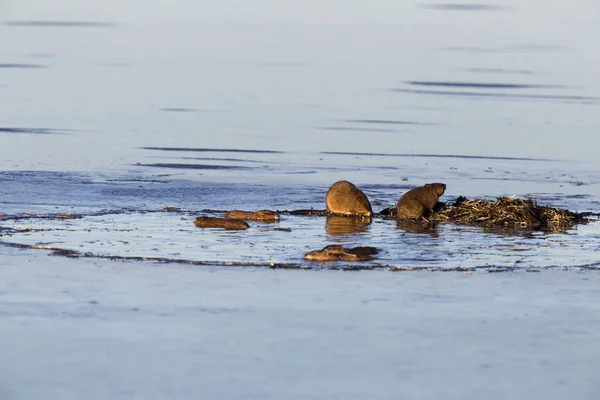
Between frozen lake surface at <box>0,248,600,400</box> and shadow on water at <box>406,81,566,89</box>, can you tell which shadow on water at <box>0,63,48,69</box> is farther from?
frozen lake surface at <box>0,248,600,400</box>

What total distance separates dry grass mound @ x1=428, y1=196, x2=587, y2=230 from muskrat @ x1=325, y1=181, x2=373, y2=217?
0.89 meters

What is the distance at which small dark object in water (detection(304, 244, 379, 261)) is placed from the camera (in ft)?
40.3

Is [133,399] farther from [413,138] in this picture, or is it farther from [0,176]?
[413,138]

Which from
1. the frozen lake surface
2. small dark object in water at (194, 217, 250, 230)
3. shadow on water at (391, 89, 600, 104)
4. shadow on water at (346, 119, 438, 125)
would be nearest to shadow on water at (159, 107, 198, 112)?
shadow on water at (346, 119, 438, 125)

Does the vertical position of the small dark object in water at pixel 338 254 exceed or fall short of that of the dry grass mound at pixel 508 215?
it falls short

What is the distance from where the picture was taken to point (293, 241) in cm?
1348

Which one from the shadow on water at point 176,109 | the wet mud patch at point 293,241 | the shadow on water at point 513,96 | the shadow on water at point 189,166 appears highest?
the shadow on water at point 513,96

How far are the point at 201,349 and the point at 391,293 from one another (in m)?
2.48

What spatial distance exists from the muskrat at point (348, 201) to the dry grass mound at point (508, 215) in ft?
2.92

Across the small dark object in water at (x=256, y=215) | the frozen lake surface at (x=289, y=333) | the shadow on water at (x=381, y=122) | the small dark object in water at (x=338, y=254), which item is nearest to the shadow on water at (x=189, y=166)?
the small dark object in water at (x=256, y=215)

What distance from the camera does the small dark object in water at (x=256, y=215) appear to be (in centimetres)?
1492

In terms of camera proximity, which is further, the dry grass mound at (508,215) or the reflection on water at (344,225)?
the dry grass mound at (508,215)

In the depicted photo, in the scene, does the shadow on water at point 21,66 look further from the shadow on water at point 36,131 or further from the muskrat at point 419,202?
the muskrat at point 419,202

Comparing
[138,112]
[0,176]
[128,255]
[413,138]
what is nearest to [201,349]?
[128,255]
